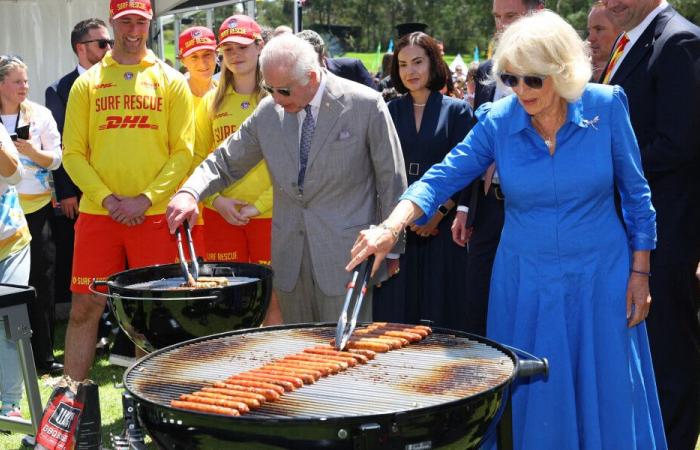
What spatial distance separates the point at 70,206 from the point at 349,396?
15.5 ft

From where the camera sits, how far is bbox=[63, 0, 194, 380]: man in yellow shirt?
5148 mm

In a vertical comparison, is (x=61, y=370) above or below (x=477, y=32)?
below

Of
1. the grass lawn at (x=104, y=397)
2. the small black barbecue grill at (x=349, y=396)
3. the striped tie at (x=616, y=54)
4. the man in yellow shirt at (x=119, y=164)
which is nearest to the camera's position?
the small black barbecue grill at (x=349, y=396)

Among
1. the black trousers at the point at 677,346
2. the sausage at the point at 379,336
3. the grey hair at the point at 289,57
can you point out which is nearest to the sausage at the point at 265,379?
the sausage at the point at 379,336

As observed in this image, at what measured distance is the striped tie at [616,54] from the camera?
13.4 ft

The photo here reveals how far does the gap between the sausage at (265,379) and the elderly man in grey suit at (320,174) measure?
4.85ft

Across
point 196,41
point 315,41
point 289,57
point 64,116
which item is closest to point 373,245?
point 289,57

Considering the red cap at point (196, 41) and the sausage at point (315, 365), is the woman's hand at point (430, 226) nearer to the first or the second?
the red cap at point (196, 41)

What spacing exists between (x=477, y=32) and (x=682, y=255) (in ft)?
172

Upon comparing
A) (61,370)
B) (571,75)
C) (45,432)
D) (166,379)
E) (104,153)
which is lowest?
(61,370)

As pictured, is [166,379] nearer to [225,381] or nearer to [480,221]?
[225,381]

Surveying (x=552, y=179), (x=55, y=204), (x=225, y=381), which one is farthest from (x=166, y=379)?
(x=55, y=204)

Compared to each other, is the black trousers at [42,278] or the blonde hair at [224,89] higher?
the blonde hair at [224,89]

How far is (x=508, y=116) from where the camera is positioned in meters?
3.45
